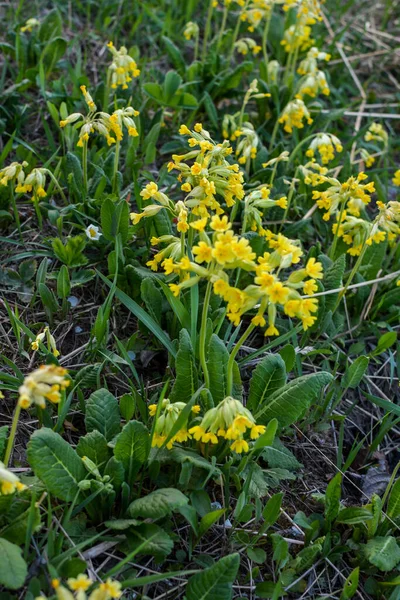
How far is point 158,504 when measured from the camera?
215cm

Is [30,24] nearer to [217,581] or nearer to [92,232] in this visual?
[92,232]

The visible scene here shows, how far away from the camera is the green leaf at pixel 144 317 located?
2.77 meters

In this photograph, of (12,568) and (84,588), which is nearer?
(84,588)

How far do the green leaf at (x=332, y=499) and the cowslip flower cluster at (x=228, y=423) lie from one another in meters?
0.46

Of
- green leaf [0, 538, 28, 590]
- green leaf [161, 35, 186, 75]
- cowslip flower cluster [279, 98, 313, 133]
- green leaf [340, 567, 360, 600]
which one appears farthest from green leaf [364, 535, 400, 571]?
green leaf [161, 35, 186, 75]

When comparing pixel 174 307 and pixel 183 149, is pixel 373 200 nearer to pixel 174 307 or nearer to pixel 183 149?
pixel 183 149

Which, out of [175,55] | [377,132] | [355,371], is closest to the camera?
[355,371]

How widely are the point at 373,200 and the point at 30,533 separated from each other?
3037mm

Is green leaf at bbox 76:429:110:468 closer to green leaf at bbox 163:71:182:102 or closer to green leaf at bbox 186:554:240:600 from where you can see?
green leaf at bbox 186:554:240:600

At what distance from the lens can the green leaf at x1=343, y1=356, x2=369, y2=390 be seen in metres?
2.84

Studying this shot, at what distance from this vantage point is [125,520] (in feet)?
7.20

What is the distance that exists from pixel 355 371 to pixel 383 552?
764 mm

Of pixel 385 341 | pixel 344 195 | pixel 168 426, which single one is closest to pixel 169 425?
pixel 168 426

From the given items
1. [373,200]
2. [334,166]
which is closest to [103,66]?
[334,166]
